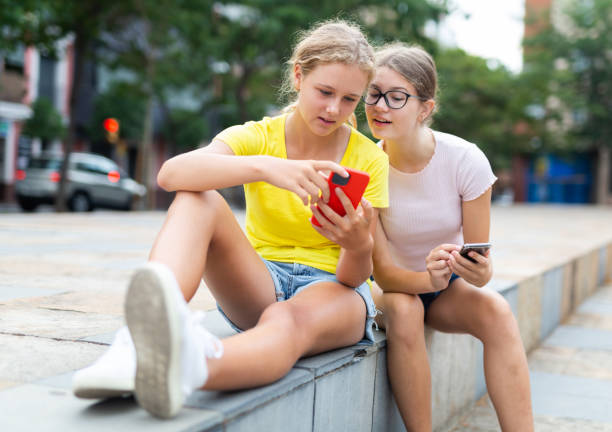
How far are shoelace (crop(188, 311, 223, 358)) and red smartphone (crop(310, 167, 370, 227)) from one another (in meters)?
0.56

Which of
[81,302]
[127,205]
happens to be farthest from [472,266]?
[127,205]

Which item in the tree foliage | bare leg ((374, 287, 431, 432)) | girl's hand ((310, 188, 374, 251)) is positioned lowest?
bare leg ((374, 287, 431, 432))

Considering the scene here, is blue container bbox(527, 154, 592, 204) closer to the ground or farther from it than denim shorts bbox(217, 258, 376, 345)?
farther from it

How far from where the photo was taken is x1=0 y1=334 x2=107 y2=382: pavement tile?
1890 mm

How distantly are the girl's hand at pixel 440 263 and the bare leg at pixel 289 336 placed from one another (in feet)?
1.09

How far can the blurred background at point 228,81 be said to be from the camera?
14477 millimetres

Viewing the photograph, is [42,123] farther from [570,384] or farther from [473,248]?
[473,248]

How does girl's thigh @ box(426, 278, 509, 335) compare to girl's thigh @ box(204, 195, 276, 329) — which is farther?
girl's thigh @ box(426, 278, 509, 335)

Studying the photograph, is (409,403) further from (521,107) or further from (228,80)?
(521,107)

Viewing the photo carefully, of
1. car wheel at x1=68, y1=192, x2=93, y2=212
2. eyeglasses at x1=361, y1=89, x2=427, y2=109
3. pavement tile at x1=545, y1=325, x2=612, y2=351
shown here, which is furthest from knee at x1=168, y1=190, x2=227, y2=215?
car wheel at x1=68, y1=192, x2=93, y2=212

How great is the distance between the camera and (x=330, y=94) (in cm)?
234

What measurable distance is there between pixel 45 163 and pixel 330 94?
15.5 metres

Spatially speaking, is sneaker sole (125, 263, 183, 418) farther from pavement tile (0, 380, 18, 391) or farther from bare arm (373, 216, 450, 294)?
bare arm (373, 216, 450, 294)

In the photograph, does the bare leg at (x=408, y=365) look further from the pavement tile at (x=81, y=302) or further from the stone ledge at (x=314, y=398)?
the pavement tile at (x=81, y=302)
